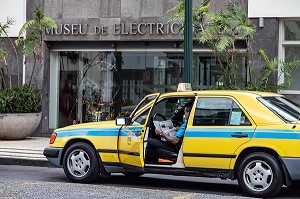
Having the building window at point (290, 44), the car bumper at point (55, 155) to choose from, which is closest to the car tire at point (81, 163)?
the car bumper at point (55, 155)

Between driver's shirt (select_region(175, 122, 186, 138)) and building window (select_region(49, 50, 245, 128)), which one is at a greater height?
building window (select_region(49, 50, 245, 128))

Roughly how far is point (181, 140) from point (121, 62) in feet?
32.2

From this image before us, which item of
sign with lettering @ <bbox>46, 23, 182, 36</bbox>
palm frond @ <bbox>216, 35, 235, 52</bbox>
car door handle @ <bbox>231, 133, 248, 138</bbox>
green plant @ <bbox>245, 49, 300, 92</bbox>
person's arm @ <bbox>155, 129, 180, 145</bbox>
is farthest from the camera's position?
sign with lettering @ <bbox>46, 23, 182, 36</bbox>

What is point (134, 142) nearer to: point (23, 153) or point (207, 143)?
point (207, 143)

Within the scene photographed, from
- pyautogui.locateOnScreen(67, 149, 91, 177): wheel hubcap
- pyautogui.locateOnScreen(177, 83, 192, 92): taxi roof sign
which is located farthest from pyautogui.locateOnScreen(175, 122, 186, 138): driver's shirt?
pyautogui.locateOnScreen(67, 149, 91, 177): wheel hubcap

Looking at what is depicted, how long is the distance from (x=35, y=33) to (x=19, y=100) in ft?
7.18

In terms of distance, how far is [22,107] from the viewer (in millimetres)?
18766

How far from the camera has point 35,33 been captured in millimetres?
19688

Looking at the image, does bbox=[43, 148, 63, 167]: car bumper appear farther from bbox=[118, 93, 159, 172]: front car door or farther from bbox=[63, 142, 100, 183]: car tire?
bbox=[118, 93, 159, 172]: front car door

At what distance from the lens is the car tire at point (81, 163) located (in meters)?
11.1

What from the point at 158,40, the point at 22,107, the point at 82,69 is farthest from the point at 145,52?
the point at 22,107

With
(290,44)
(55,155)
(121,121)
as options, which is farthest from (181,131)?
(290,44)

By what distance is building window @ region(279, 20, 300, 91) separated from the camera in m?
18.2

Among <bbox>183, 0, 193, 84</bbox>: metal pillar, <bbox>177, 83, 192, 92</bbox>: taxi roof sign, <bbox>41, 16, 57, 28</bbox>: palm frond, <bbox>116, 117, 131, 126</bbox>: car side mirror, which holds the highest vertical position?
<bbox>41, 16, 57, 28</bbox>: palm frond
